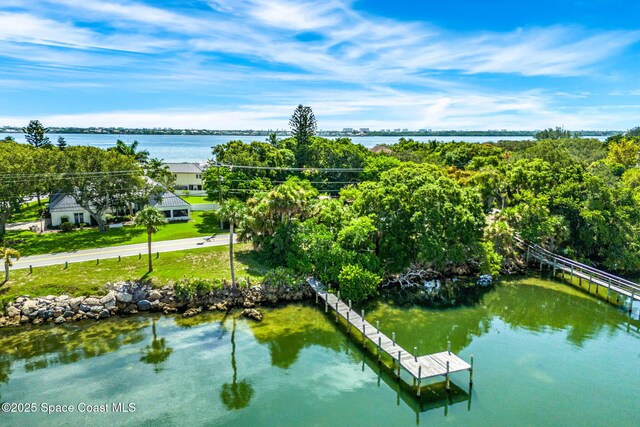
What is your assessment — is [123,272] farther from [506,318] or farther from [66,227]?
[506,318]

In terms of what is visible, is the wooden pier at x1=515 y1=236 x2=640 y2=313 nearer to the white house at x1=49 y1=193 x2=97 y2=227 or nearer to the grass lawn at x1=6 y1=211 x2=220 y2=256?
the grass lawn at x1=6 y1=211 x2=220 y2=256

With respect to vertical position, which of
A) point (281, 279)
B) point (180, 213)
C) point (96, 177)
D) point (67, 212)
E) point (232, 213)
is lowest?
point (281, 279)

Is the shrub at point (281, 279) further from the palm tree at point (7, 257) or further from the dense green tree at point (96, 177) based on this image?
the dense green tree at point (96, 177)

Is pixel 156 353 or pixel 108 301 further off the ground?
pixel 108 301

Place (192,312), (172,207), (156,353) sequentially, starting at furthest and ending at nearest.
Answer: (172,207)
(192,312)
(156,353)

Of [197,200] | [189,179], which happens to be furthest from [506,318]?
[189,179]

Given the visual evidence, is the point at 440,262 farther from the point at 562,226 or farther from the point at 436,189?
the point at 562,226

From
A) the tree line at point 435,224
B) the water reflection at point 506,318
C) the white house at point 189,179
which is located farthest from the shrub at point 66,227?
the water reflection at point 506,318

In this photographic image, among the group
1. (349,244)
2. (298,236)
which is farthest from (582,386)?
(298,236)
